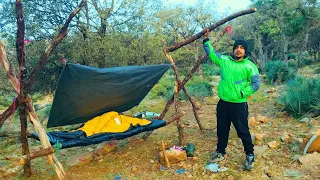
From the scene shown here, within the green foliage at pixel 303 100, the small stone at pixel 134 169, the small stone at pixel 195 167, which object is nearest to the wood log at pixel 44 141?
the small stone at pixel 134 169

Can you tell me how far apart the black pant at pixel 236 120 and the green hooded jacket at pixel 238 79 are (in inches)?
2.7

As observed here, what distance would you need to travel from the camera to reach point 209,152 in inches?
121

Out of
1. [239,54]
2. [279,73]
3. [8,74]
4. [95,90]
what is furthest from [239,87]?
[279,73]

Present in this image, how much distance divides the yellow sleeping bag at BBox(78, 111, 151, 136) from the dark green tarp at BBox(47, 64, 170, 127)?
109 millimetres

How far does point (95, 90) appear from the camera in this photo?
3186 mm

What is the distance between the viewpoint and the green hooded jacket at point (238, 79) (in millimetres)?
2424

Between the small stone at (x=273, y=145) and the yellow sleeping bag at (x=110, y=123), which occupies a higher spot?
the yellow sleeping bag at (x=110, y=123)

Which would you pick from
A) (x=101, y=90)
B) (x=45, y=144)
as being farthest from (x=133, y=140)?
(x=45, y=144)

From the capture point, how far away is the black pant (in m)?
2.49

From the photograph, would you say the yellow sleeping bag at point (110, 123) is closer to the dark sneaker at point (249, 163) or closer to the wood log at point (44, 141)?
the wood log at point (44, 141)

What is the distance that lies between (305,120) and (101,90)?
2863 mm

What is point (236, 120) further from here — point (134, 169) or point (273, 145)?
point (134, 169)

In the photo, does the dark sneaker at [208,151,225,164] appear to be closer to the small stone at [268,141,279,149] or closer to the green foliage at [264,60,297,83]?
the small stone at [268,141,279,149]

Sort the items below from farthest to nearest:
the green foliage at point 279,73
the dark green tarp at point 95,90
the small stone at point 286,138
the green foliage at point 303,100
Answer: the green foliage at point 279,73, the green foliage at point 303,100, the small stone at point 286,138, the dark green tarp at point 95,90
